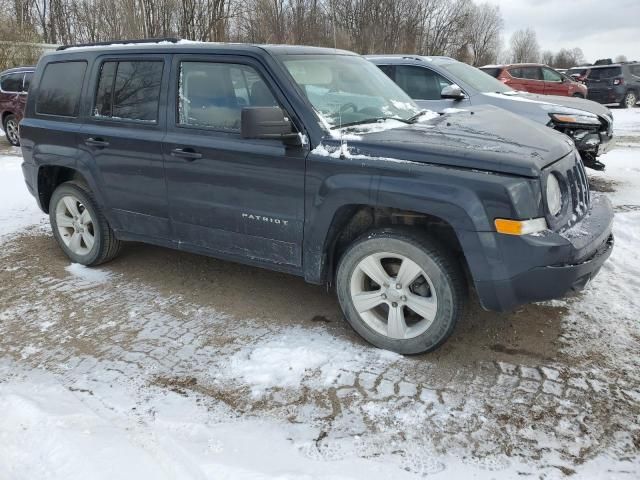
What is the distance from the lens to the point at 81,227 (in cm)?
495

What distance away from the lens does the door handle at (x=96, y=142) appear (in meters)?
4.36

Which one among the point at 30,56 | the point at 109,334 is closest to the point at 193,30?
the point at 30,56

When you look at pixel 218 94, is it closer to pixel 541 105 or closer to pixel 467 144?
pixel 467 144

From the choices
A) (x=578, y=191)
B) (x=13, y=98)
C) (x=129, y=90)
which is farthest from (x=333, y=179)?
(x=13, y=98)

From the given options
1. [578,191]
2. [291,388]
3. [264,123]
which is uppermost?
[264,123]

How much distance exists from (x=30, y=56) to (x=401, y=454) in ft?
83.2

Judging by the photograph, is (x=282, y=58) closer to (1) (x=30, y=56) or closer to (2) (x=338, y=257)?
(2) (x=338, y=257)

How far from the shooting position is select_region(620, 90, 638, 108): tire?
2059 centimetres

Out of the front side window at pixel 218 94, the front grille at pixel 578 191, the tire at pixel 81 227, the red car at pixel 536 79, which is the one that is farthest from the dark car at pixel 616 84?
the tire at pixel 81 227

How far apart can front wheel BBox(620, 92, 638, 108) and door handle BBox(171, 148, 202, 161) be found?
2120cm

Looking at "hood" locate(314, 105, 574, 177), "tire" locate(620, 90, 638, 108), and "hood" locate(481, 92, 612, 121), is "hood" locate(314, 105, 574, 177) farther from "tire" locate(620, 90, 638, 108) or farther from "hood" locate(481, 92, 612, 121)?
"tire" locate(620, 90, 638, 108)

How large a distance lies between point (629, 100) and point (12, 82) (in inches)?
815

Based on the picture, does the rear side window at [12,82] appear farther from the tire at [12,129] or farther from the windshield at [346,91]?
the windshield at [346,91]

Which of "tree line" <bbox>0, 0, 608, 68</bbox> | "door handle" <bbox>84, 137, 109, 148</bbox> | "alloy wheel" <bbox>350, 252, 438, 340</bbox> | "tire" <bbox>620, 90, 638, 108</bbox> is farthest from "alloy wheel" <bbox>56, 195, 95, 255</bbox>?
"tire" <bbox>620, 90, 638, 108</bbox>
